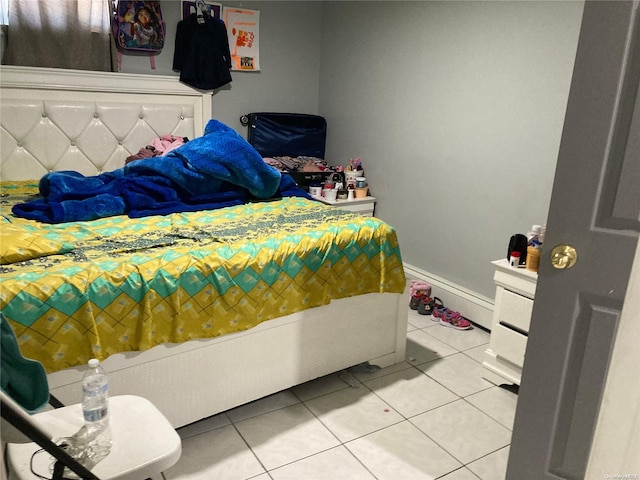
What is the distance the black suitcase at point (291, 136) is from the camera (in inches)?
155

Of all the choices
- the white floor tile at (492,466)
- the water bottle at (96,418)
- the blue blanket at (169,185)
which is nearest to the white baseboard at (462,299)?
the white floor tile at (492,466)

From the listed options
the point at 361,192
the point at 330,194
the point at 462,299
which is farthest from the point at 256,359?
the point at 361,192

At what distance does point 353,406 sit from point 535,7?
7.47ft

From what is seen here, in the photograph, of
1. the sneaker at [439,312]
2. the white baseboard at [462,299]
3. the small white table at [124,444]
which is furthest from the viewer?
the sneaker at [439,312]

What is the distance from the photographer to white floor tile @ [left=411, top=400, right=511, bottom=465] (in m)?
2.01

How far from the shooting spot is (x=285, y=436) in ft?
6.73

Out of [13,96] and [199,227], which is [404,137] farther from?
[13,96]

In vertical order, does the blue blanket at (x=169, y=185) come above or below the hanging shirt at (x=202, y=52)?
below

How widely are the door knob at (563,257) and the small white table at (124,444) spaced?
1.13 meters

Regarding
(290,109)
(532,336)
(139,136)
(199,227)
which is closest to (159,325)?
Answer: (199,227)

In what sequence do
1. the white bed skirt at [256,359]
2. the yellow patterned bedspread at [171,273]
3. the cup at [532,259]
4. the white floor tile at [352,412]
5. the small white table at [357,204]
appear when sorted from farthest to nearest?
the small white table at [357,204]
the cup at [532,259]
the white floor tile at [352,412]
the white bed skirt at [256,359]
the yellow patterned bedspread at [171,273]

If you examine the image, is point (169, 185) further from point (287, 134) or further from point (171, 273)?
point (287, 134)

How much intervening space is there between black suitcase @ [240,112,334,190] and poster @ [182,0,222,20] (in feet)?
2.54

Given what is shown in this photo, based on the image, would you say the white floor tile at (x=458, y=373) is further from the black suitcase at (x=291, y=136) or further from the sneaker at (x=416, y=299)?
the black suitcase at (x=291, y=136)
